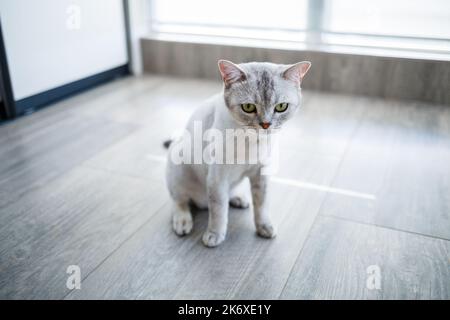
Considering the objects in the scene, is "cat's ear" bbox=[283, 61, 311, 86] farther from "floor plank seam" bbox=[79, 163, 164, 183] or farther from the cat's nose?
"floor plank seam" bbox=[79, 163, 164, 183]

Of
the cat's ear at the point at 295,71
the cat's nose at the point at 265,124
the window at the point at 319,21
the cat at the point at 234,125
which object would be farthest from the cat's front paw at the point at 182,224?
the window at the point at 319,21

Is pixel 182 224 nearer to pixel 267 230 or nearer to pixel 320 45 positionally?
pixel 267 230

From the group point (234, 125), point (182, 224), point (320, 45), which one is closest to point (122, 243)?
point (182, 224)

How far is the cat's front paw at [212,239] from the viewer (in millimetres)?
1334

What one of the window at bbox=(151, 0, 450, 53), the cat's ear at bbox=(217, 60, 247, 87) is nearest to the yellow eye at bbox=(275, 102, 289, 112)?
the cat's ear at bbox=(217, 60, 247, 87)

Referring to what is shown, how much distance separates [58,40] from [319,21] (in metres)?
1.75

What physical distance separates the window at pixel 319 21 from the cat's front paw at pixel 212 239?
1955 mm

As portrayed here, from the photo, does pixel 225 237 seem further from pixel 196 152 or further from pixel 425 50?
pixel 425 50

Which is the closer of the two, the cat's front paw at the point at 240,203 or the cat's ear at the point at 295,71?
the cat's ear at the point at 295,71

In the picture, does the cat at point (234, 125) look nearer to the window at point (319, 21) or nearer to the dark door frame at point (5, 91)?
the dark door frame at point (5, 91)

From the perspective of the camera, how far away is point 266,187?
52.6 inches

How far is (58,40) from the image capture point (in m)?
2.50

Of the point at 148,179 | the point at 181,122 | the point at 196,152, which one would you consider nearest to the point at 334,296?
the point at 196,152
